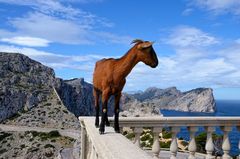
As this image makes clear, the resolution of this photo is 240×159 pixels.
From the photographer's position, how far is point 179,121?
711 cm

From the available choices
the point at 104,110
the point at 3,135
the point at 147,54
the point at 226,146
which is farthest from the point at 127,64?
the point at 3,135

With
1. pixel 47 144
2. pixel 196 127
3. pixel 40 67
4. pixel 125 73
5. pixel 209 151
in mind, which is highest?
pixel 40 67

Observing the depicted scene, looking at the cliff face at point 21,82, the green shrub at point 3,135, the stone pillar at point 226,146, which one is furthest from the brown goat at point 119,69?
the cliff face at point 21,82

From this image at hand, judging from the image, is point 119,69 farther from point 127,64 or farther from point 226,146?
point 226,146

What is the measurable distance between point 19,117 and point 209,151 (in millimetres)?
116435

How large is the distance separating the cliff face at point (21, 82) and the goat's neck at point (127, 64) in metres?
116

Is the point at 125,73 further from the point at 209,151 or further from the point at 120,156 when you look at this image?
the point at 209,151

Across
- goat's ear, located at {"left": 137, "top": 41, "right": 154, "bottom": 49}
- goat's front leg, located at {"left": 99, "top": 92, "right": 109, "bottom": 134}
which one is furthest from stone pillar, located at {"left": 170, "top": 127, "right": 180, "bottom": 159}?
goat's ear, located at {"left": 137, "top": 41, "right": 154, "bottom": 49}

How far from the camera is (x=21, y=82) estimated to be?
138 metres

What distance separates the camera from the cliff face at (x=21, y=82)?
122500mm

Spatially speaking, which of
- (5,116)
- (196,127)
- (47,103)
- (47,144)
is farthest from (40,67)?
(196,127)

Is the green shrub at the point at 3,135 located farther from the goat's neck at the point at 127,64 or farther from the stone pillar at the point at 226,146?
the goat's neck at the point at 127,64

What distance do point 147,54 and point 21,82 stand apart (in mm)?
137191

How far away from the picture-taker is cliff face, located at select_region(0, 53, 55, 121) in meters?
122
